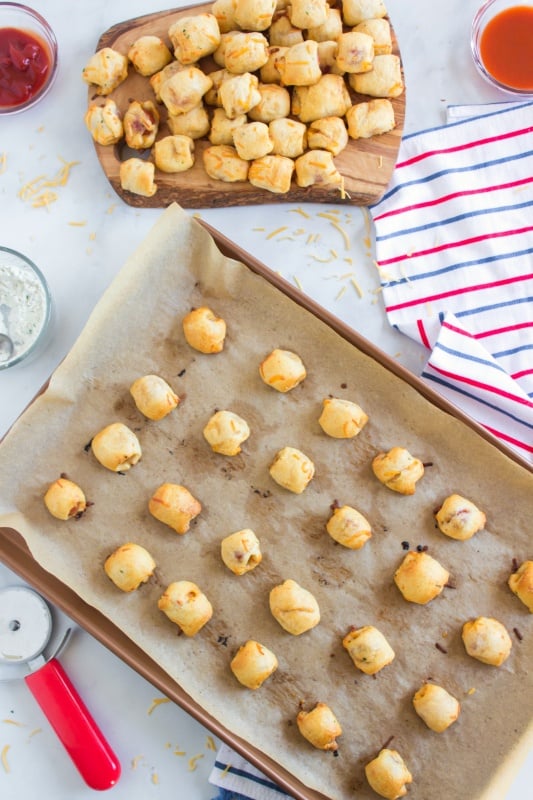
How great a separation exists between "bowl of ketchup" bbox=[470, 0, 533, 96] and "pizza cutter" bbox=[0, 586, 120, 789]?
2040 millimetres

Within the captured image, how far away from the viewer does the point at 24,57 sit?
8.72ft

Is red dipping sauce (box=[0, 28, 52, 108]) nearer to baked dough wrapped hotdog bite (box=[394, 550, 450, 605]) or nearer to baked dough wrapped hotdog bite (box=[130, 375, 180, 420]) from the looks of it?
baked dough wrapped hotdog bite (box=[130, 375, 180, 420])

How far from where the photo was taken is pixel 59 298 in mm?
2646

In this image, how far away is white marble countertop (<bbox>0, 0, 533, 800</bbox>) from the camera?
2.52 metres

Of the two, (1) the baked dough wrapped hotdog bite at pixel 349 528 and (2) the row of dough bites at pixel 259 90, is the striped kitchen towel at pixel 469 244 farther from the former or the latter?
(1) the baked dough wrapped hotdog bite at pixel 349 528

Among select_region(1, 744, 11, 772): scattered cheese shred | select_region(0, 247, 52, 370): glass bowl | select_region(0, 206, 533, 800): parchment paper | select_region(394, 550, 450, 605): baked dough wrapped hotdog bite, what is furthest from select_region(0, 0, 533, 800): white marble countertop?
select_region(394, 550, 450, 605): baked dough wrapped hotdog bite

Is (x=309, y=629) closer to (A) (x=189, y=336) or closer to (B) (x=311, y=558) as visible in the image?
(B) (x=311, y=558)

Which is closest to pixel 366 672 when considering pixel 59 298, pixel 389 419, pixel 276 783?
pixel 276 783

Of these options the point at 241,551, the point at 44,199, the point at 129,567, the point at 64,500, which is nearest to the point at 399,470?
the point at 241,551

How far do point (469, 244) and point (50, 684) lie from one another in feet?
5.60

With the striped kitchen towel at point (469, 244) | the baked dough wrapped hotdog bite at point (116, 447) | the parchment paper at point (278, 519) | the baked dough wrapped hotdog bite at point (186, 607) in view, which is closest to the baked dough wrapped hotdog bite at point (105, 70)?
the parchment paper at point (278, 519)

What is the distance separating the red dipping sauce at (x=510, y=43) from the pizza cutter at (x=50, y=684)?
206 cm

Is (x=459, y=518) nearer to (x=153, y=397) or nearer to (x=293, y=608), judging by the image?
(x=293, y=608)

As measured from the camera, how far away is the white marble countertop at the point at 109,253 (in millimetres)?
2516
